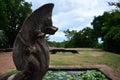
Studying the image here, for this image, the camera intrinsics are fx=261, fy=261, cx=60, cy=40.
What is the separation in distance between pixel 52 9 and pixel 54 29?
0.27 meters

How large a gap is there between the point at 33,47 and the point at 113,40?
15022 millimetres

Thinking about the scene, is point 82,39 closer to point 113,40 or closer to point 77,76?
point 113,40

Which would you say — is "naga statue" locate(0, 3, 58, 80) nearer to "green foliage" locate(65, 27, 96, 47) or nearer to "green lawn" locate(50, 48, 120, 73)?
"green lawn" locate(50, 48, 120, 73)

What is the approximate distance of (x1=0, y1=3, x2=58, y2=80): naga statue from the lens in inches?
131

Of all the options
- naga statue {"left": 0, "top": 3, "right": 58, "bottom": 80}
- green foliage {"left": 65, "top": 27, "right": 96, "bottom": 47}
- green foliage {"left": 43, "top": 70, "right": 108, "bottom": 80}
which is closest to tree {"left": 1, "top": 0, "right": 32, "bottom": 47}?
green foliage {"left": 65, "top": 27, "right": 96, "bottom": 47}

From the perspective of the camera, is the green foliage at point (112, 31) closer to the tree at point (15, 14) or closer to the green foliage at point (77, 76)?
the tree at point (15, 14)

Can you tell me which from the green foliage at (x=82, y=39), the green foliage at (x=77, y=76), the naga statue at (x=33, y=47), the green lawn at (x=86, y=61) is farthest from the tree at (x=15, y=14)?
the naga statue at (x=33, y=47)

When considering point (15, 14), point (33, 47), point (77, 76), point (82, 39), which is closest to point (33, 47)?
point (33, 47)

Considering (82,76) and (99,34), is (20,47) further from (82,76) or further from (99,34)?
(99,34)

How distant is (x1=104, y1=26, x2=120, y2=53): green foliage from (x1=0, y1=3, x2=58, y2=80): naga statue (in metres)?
13.8

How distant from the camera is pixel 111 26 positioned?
19047 mm

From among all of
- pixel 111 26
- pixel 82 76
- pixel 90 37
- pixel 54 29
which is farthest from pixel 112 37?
pixel 54 29

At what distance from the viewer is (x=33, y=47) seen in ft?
11.0

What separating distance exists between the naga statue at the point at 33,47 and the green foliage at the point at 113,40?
1376 centimetres
